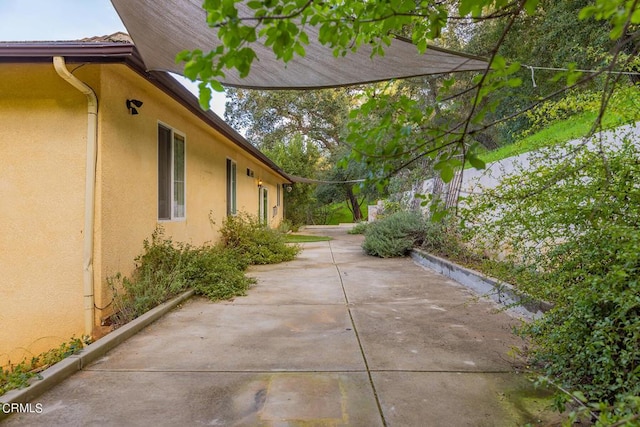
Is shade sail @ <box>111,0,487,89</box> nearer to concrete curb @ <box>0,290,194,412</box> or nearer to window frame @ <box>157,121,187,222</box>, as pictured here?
window frame @ <box>157,121,187,222</box>

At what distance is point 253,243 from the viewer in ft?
28.6

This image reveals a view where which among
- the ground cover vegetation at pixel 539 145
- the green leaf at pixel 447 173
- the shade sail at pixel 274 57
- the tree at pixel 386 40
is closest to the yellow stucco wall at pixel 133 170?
the shade sail at pixel 274 57

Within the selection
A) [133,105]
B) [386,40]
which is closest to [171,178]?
[133,105]

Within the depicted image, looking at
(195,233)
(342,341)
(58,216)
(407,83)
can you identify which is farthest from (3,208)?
(407,83)

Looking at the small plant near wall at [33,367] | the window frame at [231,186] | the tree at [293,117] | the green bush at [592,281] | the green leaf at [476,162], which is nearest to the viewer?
the green leaf at [476,162]

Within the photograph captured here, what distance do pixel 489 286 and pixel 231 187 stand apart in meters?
6.95

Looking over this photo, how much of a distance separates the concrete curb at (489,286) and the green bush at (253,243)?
135 inches

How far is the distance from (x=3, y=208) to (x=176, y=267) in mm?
1995

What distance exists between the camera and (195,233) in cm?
691

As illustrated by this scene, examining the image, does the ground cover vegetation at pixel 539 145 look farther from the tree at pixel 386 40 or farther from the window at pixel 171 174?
the window at pixel 171 174

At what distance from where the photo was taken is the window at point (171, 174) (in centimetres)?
557

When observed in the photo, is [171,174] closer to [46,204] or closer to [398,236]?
[46,204]

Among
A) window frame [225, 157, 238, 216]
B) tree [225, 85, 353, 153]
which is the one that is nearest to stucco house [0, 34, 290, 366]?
window frame [225, 157, 238, 216]

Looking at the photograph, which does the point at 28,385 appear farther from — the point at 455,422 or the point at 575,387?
the point at 575,387
